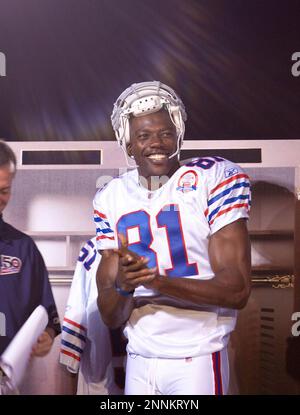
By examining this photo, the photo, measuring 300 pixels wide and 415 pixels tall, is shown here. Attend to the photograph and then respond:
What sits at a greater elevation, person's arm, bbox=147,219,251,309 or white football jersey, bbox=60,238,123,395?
person's arm, bbox=147,219,251,309

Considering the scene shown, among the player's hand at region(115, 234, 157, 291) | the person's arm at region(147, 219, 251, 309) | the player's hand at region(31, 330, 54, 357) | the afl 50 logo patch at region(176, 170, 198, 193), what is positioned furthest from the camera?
the player's hand at region(31, 330, 54, 357)

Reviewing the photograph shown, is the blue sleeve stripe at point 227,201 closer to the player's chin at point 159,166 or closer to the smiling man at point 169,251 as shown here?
the smiling man at point 169,251

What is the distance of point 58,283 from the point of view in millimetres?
1911

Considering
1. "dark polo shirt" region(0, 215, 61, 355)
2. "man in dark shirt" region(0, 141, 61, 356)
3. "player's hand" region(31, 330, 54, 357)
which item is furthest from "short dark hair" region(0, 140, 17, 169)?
"player's hand" region(31, 330, 54, 357)

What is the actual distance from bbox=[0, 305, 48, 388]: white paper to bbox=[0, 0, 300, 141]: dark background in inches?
24.7

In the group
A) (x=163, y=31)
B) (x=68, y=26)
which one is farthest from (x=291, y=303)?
(x=68, y=26)

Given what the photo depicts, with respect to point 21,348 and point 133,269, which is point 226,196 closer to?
point 133,269

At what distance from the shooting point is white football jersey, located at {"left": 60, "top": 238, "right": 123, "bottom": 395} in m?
1.90

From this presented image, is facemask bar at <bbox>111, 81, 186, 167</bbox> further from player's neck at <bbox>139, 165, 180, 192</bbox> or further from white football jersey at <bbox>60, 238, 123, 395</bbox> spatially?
white football jersey at <bbox>60, 238, 123, 395</bbox>

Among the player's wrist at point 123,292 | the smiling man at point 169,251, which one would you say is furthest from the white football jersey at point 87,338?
the player's wrist at point 123,292

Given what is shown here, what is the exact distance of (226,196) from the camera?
5.47 ft

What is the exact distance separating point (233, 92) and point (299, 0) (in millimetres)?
400

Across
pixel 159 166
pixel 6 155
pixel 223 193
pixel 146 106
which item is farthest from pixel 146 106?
pixel 6 155

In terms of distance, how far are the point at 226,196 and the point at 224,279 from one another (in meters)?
0.25
